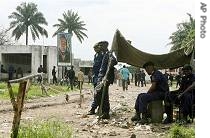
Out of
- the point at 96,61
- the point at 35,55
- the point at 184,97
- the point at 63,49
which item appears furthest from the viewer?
the point at 35,55

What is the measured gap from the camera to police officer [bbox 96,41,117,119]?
1154cm

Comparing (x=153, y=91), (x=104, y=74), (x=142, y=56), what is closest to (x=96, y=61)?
(x=104, y=74)

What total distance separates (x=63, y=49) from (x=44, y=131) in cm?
3209

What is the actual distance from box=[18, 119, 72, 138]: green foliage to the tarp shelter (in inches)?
226

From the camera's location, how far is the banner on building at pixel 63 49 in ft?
124

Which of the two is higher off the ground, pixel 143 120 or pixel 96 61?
pixel 96 61

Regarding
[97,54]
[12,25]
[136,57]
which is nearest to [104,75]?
[97,54]

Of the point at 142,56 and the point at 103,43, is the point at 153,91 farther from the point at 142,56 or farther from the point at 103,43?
the point at 142,56

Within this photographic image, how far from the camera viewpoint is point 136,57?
13.1 m

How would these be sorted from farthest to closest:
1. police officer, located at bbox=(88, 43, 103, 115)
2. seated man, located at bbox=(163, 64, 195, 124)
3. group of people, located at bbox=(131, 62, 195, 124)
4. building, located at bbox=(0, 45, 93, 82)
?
building, located at bbox=(0, 45, 93, 82)
police officer, located at bbox=(88, 43, 103, 115)
group of people, located at bbox=(131, 62, 195, 124)
seated man, located at bbox=(163, 64, 195, 124)

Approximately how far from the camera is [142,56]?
1311 cm

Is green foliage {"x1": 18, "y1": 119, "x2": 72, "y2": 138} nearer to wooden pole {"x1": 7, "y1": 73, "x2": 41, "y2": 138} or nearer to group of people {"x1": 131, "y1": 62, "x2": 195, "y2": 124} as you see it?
wooden pole {"x1": 7, "y1": 73, "x2": 41, "y2": 138}

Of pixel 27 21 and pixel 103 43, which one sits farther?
pixel 27 21

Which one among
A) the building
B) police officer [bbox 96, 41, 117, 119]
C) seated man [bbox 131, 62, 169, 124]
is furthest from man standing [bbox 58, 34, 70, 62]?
seated man [bbox 131, 62, 169, 124]
